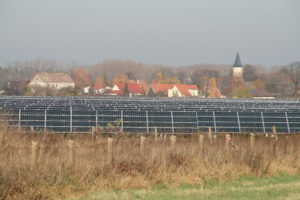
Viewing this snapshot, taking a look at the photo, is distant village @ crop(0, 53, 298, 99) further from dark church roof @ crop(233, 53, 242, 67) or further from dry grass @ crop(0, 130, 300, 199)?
dry grass @ crop(0, 130, 300, 199)

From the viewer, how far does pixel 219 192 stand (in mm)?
14820

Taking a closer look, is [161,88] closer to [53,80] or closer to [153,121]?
[53,80]

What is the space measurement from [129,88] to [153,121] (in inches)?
3199

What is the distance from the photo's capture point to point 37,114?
108ft

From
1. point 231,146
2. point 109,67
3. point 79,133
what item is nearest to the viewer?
point 231,146

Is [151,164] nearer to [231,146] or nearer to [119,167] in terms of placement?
[119,167]

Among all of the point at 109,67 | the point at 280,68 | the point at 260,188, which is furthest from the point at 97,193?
the point at 109,67

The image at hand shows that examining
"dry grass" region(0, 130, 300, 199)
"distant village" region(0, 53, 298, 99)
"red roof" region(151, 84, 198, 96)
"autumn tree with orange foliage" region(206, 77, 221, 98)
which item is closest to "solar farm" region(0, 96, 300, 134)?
"dry grass" region(0, 130, 300, 199)

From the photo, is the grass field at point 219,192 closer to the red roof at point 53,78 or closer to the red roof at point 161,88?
the red roof at point 161,88

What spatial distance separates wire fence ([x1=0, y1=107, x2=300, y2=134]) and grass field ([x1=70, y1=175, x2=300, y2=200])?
15.6 m

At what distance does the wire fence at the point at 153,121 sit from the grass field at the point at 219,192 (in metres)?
15.6

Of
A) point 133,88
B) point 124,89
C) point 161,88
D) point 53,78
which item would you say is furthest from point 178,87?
point 53,78

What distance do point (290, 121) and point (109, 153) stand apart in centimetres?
2268

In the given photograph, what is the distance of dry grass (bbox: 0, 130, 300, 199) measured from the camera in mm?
13773
